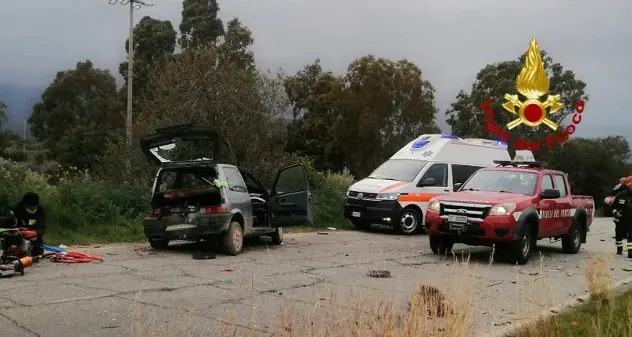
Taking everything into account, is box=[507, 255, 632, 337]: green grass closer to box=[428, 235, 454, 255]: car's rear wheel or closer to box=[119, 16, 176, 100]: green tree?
box=[428, 235, 454, 255]: car's rear wheel

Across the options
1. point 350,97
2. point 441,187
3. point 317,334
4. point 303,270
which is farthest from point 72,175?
point 350,97

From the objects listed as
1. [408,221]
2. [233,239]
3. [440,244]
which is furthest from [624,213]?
[233,239]

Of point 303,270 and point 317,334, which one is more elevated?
point 317,334

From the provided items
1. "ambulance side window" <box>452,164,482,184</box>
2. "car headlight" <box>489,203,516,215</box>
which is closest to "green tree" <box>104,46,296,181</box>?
"ambulance side window" <box>452,164,482,184</box>

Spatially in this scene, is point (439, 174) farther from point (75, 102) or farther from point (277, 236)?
point (75, 102)

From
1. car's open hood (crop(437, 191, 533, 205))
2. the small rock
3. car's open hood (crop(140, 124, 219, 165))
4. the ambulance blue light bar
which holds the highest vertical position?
the ambulance blue light bar

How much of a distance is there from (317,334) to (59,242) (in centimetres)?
1033

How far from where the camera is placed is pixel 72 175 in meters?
16.0

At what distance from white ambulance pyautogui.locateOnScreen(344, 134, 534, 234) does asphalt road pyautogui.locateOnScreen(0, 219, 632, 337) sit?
8.65 ft

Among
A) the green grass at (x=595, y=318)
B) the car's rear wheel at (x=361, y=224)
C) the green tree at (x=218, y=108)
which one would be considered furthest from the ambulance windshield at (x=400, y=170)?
the green grass at (x=595, y=318)

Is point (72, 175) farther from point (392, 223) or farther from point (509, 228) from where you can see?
point (509, 228)

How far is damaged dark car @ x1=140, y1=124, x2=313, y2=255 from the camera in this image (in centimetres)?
1148

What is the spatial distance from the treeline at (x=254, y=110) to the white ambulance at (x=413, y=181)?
10.0 ft

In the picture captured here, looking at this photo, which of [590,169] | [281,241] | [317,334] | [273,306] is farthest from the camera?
[590,169]
